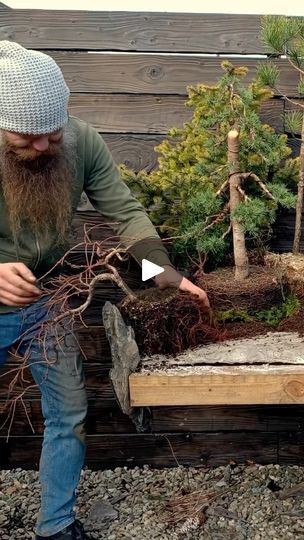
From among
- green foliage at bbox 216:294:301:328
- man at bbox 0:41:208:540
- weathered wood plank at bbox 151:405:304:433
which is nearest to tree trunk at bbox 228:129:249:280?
green foliage at bbox 216:294:301:328

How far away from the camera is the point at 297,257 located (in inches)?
106

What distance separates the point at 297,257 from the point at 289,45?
0.75 metres

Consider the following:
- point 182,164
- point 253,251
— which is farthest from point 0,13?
point 253,251

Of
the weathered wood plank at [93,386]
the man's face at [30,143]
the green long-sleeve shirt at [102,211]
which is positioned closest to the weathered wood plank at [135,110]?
the green long-sleeve shirt at [102,211]

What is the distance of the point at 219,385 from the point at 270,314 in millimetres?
404

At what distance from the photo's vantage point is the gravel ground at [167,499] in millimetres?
2861

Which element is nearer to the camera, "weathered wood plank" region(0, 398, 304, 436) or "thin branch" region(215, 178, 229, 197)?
"thin branch" region(215, 178, 229, 197)

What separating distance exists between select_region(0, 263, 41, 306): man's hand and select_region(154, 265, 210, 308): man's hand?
1.31ft

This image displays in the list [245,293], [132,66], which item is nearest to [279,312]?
[245,293]

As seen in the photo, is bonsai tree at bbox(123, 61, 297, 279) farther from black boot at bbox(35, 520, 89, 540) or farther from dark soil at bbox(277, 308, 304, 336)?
black boot at bbox(35, 520, 89, 540)

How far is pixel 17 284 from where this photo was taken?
7.29ft

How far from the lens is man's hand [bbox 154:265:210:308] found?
235cm

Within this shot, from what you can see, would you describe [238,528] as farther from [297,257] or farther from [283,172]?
[283,172]

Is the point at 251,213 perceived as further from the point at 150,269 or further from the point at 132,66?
the point at 132,66
